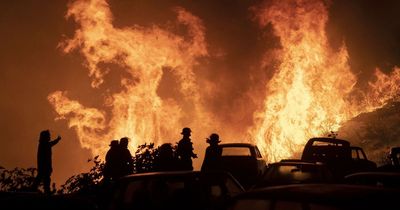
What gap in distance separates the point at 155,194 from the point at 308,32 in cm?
2805

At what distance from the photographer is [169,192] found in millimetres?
6508

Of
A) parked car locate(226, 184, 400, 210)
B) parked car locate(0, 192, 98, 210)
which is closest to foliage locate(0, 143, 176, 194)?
parked car locate(0, 192, 98, 210)

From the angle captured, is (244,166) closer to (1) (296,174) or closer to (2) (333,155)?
(2) (333,155)

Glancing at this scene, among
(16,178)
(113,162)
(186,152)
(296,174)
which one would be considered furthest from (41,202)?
(16,178)

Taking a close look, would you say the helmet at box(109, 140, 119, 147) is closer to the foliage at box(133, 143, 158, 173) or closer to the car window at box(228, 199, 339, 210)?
the foliage at box(133, 143, 158, 173)

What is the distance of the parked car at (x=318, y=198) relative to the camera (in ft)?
10.9

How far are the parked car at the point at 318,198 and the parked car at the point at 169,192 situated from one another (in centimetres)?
212

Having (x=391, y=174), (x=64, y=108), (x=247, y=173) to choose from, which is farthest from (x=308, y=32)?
(x=391, y=174)

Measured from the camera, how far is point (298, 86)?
31.3 meters

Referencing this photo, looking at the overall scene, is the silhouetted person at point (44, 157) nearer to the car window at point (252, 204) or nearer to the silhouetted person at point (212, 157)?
the silhouetted person at point (212, 157)

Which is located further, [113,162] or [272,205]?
[113,162]

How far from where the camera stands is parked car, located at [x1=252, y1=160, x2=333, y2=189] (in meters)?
9.68

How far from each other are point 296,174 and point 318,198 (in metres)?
6.63

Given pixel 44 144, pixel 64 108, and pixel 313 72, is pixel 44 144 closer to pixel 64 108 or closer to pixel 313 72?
pixel 64 108
